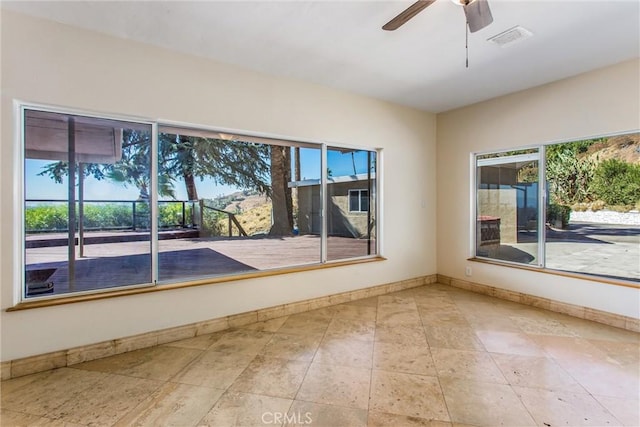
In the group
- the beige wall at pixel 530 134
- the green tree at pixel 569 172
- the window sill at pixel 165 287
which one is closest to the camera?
the window sill at pixel 165 287

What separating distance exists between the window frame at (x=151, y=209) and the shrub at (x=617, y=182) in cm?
292

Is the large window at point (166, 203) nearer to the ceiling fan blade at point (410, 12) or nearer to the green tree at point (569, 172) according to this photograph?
the ceiling fan blade at point (410, 12)

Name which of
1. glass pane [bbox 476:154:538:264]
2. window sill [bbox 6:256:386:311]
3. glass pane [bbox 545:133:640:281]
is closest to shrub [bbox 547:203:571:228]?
glass pane [bbox 545:133:640:281]

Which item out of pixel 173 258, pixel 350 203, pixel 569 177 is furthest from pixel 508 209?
pixel 173 258

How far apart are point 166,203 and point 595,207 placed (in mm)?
5059

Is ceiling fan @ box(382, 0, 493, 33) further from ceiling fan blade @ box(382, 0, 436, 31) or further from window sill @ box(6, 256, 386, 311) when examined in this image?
window sill @ box(6, 256, 386, 311)

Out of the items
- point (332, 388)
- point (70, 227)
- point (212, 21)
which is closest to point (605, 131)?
point (332, 388)

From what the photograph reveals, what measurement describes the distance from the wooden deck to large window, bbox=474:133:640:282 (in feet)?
8.29

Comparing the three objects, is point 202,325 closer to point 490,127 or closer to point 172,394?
point 172,394

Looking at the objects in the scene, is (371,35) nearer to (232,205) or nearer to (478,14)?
(478,14)

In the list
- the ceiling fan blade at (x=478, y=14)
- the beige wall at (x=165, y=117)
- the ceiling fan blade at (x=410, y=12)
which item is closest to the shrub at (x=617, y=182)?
the beige wall at (x=165, y=117)

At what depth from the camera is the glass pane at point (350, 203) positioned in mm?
4172

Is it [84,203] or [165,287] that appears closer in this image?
[84,203]

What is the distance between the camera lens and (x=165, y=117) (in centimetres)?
292
